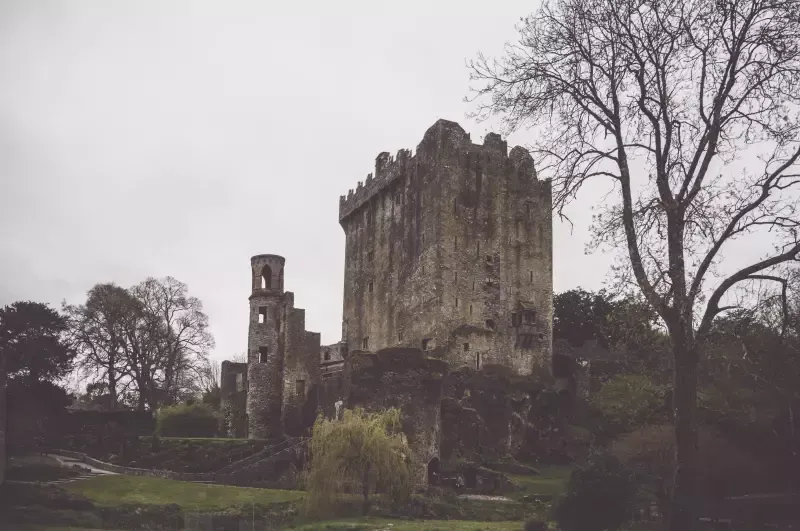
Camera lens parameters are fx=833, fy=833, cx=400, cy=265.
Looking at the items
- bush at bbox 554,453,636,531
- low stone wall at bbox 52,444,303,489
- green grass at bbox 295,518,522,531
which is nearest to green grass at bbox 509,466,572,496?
green grass at bbox 295,518,522,531

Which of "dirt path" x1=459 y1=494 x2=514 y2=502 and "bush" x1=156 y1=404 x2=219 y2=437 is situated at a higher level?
"bush" x1=156 y1=404 x2=219 y2=437

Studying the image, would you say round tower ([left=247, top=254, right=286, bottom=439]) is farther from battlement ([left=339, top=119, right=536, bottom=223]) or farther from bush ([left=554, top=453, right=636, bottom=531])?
bush ([left=554, top=453, right=636, bottom=531])

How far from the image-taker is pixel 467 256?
49.2 meters

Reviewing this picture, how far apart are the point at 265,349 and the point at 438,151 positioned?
15841 millimetres

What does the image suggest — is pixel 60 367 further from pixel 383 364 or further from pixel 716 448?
pixel 716 448

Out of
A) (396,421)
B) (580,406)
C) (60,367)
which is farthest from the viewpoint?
(580,406)

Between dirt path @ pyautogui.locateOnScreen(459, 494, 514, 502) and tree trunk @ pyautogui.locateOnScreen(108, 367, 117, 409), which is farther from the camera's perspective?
tree trunk @ pyautogui.locateOnScreen(108, 367, 117, 409)

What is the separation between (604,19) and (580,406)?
122 ft

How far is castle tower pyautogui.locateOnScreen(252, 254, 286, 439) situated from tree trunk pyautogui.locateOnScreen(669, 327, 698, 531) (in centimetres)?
3694

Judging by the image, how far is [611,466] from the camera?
1884cm

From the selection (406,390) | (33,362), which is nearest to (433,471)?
(406,390)

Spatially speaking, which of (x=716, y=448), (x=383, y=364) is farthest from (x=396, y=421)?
(x=716, y=448)

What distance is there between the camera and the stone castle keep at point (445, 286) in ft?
159

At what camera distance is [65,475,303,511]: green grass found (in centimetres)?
2825
